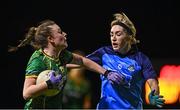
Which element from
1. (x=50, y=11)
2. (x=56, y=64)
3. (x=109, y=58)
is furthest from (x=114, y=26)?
(x=50, y=11)

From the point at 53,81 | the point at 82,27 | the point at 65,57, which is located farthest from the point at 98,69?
the point at 82,27

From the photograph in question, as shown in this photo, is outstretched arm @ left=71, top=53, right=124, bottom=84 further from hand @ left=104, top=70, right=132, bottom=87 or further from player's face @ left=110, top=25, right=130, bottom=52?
player's face @ left=110, top=25, right=130, bottom=52

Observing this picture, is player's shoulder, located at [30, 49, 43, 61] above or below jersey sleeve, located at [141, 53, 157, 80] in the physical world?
above

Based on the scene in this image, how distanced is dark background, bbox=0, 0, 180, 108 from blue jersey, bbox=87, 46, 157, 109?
362cm

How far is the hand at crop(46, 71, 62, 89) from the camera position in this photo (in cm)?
588

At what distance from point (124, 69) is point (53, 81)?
1.04 metres

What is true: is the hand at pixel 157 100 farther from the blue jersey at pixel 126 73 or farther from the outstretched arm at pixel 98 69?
the outstretched arm at pixel 98 69

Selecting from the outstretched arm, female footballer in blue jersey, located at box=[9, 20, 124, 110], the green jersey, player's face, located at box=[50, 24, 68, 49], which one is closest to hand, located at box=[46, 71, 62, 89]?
female footballer in blue jersey, located at box=[9, 20, 124, 110]

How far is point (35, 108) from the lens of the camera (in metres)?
6.09

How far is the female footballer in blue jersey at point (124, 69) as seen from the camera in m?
6.58

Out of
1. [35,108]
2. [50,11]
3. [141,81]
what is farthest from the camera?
[50,11]

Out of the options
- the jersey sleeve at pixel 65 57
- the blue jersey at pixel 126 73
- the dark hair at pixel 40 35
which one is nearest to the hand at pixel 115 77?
the blue jersey at pixel 126 73

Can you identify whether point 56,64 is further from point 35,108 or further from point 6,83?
point 6,83

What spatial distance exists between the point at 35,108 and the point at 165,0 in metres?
4.97
